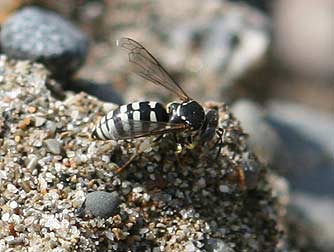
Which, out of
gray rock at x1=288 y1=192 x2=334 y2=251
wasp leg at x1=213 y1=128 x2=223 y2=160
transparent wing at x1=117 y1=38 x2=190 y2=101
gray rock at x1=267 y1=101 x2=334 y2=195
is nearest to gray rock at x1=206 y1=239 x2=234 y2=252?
wasp leg at x1=213 y1=128 x2=223 y2=160

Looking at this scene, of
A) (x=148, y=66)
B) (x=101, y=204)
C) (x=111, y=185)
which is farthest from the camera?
(x=148, y=66)

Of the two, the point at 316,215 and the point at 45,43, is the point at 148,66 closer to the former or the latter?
the point at 45,43

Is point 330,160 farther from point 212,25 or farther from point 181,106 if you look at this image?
point 181,106

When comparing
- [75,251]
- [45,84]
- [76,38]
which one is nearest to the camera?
[75,251]

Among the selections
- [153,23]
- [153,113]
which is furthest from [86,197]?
[153,23]

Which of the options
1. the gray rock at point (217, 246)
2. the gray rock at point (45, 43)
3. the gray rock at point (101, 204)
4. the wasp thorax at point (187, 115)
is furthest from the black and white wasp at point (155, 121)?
the gray rock at point (45, 43)

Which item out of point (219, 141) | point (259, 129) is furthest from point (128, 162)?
point (259, 129)
